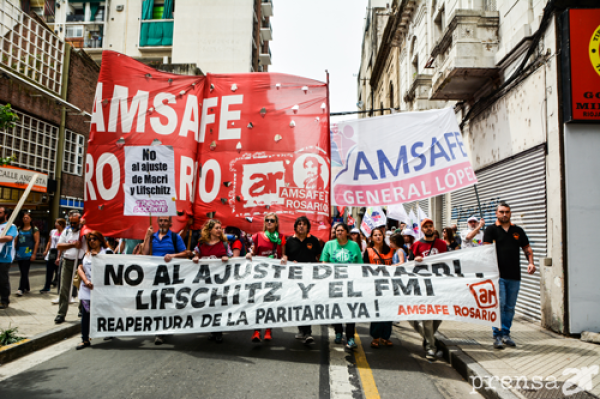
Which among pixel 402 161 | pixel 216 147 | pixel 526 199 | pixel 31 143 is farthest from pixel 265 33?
pixel 402 161

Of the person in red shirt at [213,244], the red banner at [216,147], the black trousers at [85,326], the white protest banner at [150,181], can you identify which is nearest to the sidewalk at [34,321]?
the black trousers at [85,326]

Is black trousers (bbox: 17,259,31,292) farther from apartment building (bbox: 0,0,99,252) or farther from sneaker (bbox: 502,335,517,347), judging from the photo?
sneaker (bbox: 502,335,517,347)

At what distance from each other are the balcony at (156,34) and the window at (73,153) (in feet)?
72.6

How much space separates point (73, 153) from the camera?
19375 millimetres

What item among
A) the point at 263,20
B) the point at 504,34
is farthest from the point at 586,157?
the point at 263,20

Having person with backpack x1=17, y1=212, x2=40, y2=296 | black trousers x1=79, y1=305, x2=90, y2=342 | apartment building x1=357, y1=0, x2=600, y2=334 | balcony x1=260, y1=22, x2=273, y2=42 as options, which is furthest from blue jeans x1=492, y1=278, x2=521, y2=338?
balcony x1=260, y1=22, x2=273, y2=42

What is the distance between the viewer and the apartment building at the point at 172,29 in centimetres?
3797

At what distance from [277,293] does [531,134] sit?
537cm

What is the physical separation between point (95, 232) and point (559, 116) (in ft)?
23.1

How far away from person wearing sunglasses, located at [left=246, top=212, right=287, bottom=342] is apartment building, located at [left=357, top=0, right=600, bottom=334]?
13.9ft

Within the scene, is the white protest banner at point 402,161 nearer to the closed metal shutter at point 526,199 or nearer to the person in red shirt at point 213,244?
the person in red shirt at point 213,244

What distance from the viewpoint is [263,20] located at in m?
48.0

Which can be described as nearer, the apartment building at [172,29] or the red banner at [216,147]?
the red banner at [216,147]

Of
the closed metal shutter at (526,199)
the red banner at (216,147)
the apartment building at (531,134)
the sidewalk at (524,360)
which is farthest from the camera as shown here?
the closed metal shutter at (526,199)
